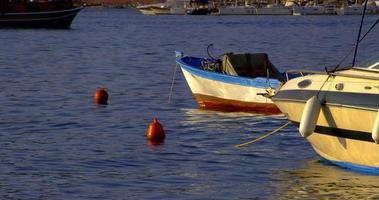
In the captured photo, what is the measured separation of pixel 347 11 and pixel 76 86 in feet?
412

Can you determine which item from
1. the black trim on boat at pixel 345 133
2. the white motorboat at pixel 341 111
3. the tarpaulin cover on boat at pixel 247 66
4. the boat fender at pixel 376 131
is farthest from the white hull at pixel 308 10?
the boat fender at pixel 376 131

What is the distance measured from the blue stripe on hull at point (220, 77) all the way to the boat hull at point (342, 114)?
20.9ft

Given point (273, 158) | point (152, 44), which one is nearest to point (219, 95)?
point (273, 158)

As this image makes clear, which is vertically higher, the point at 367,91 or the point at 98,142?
the point at 367,91

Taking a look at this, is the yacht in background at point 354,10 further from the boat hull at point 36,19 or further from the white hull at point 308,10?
the boat hull at point 36,19

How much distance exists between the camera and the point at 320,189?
1673 centimetres

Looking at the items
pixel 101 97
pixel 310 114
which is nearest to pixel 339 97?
pixel 310 114

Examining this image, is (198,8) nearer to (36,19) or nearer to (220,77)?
(36,19)

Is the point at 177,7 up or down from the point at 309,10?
down

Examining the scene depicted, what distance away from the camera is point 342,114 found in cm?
1666

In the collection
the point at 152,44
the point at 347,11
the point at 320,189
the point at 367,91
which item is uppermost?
the point at 367,91

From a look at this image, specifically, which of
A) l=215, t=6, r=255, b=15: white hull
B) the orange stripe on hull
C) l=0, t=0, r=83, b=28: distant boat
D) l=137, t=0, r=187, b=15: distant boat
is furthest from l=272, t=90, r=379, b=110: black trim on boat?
→ l=137, t=0, r=187, b=15: distant boat

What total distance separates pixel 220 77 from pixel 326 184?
935cm

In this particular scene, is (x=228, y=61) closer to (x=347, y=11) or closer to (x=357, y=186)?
(x=357, y=186)
